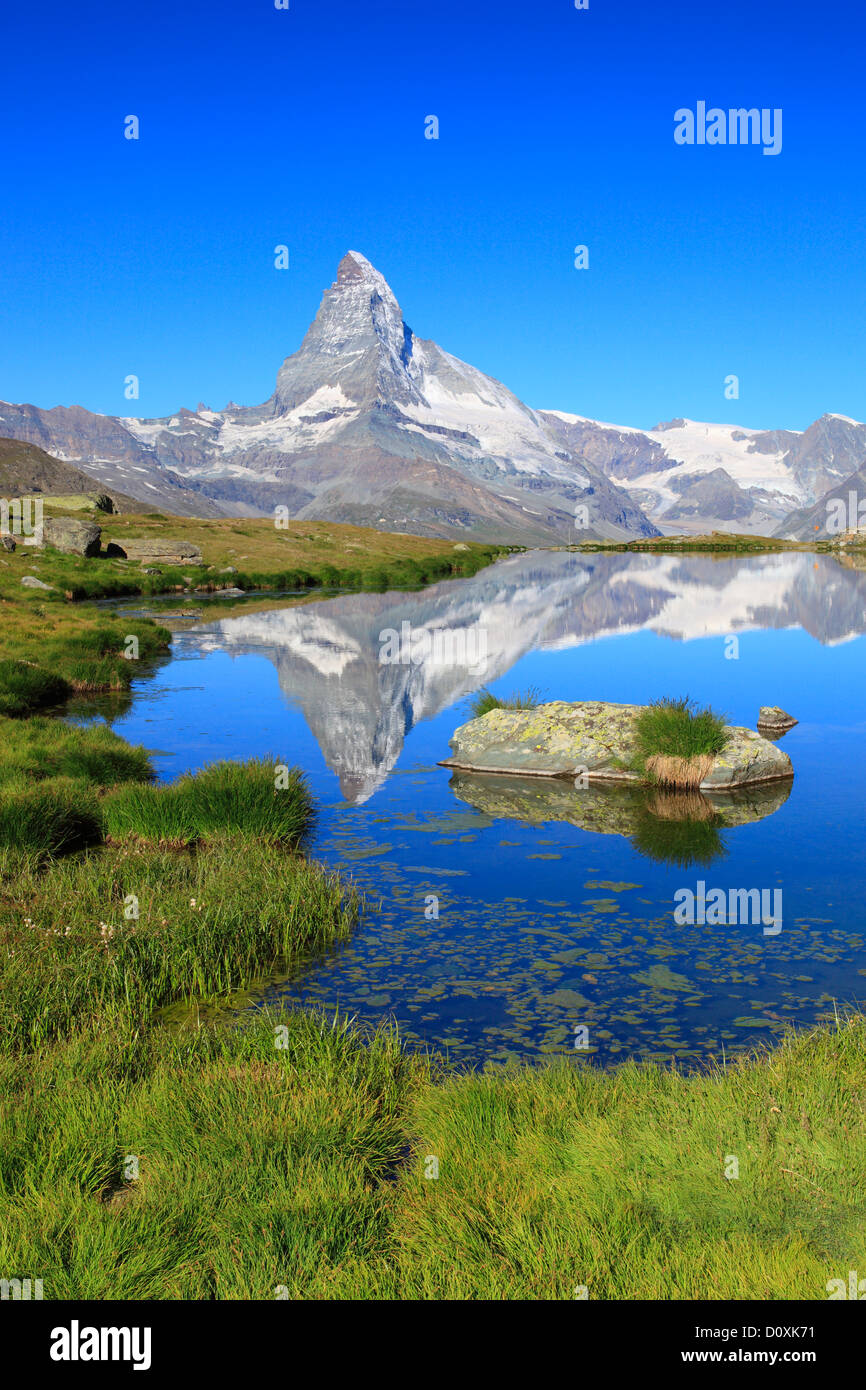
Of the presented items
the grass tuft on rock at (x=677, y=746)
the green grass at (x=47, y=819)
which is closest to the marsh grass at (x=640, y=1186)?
the green grass at (x=47, y=819)

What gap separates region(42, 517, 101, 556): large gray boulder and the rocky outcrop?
78.0 metres

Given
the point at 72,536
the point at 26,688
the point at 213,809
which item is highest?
the point at 72,536

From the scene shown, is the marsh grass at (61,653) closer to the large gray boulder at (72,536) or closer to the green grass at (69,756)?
the green grass at (69,756)

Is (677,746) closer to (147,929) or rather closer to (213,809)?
(213,809)

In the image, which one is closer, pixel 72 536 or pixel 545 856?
pixel 545 856

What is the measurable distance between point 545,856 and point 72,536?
87.6 metres

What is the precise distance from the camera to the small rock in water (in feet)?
97.2

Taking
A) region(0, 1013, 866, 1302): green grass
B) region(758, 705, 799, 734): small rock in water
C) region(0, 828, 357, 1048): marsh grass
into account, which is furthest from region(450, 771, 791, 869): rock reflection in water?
region(0, 1013, 866, 1302): green grass

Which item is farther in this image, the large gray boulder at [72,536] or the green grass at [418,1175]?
the large gray boulder at [72,536]

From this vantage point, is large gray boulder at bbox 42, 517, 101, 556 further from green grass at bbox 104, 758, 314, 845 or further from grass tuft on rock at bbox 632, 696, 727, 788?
green grass at bbox 104, 758, 314, 845

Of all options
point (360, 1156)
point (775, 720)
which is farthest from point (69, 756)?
point (775, 720)

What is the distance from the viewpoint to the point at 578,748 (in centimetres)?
2389

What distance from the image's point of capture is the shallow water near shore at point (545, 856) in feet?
37.9

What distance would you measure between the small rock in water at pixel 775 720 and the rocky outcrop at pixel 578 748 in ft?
18.8
